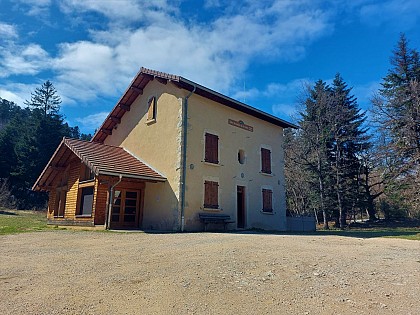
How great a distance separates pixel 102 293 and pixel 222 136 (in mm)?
11461

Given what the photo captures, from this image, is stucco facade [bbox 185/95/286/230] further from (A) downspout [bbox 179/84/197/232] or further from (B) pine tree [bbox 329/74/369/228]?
(B) pine tree [bbox 329/74/369/228]

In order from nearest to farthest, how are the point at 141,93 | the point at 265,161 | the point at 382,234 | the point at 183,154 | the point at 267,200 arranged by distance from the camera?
1. the point at 183,154
2. the point at 382,234
3. the point at 141,93
4. the point at 267,200
5. the point at 265,161

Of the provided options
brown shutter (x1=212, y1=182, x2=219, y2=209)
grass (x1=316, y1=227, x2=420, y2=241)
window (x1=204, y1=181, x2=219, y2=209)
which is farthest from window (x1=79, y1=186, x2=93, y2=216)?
grass (x1=316, y1=227, x2=420, y2=241)

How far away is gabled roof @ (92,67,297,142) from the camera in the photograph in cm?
1355

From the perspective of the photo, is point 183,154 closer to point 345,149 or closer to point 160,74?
point 160,74

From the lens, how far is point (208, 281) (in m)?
4.46

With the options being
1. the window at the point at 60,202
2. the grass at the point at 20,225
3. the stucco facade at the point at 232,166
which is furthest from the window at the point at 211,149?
the window at the point at 60,202

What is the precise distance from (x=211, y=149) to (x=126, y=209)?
14.5 feet

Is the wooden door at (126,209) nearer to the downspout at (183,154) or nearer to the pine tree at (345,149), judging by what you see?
the downspout at (183,154)

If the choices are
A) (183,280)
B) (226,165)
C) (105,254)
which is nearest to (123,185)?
(226,165)

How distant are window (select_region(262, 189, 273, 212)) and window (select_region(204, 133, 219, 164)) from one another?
3.66 m

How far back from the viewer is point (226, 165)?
1483 centimetres

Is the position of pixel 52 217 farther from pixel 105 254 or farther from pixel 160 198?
pixel 105 254

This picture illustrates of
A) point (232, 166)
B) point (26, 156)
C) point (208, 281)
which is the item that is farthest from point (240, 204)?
point (26, 156)
